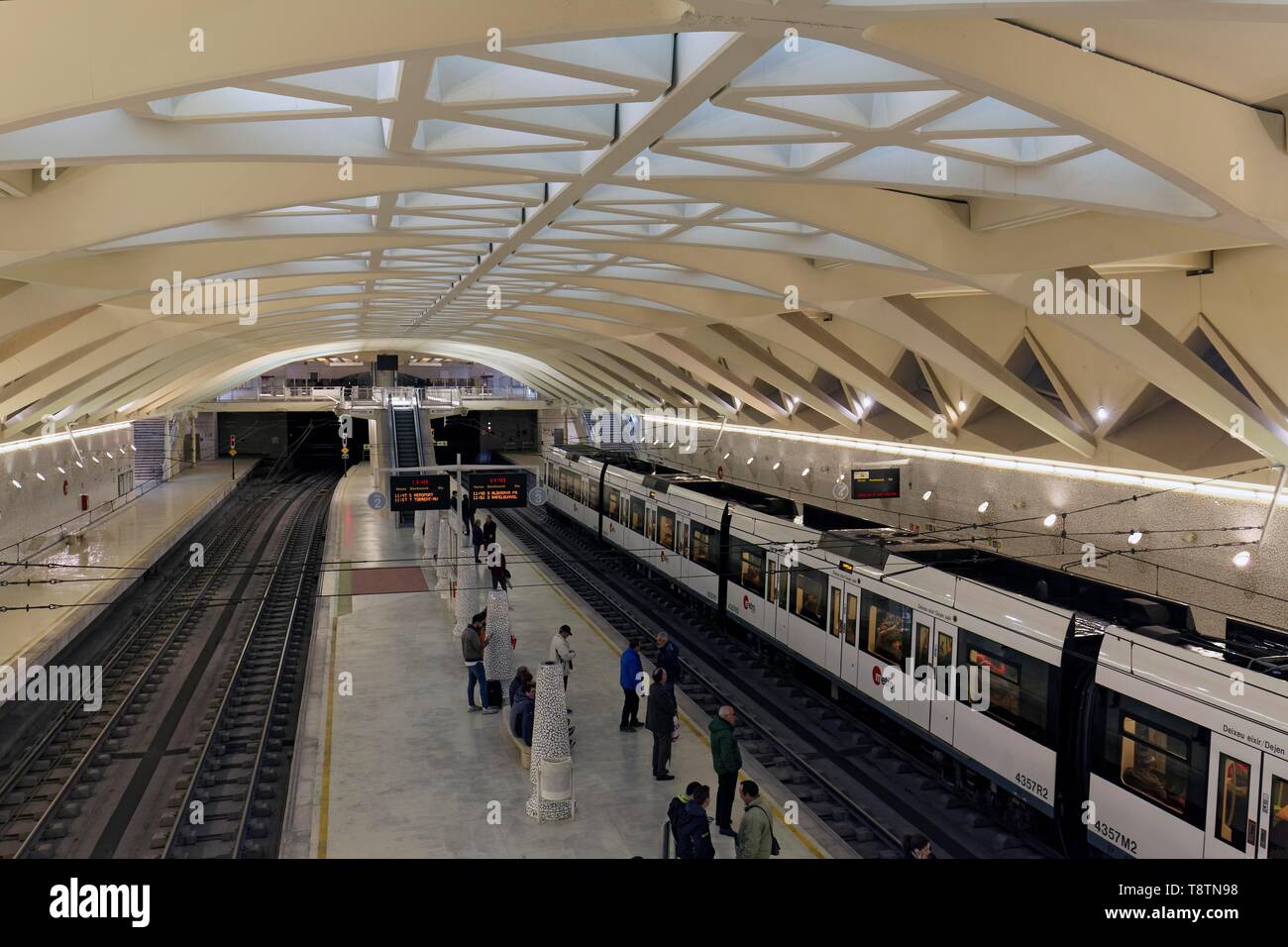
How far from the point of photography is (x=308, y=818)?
11.5 meters

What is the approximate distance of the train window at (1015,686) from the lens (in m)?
10.7

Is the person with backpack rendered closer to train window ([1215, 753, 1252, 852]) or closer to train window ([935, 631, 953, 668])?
train window ([1215, 753, 1252, 852])

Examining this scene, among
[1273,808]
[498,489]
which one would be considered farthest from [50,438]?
[1273,808]

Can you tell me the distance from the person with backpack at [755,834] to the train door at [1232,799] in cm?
386

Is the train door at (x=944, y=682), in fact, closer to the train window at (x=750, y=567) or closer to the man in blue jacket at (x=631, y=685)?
the man in blue jacket at (x=631, y=685)

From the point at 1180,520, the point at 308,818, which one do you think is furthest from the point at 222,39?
the point at 1180,520

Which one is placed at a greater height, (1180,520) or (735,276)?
(735,276)

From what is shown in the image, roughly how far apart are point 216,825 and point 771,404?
24.6 meters

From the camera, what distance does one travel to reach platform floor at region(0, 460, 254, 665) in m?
18.5

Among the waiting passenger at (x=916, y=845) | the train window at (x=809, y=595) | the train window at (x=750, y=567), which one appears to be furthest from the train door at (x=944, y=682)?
the train window at (x=750, y=567)

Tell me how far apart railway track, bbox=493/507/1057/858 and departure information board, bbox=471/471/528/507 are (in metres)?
3.75

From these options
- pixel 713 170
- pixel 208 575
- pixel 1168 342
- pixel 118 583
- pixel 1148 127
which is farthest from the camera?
pixel 208 575

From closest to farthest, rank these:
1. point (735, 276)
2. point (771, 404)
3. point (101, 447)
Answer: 1. point (735, 276)
2. point (771, 404)
3. point (101, 447)
